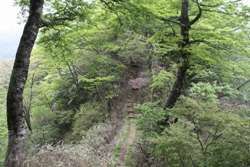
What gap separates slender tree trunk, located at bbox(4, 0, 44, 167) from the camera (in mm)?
3736

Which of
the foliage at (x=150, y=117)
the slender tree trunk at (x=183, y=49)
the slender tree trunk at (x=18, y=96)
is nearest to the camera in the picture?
the slender tree trunk at (x=18, y=96)

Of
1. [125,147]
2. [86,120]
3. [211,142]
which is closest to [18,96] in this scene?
[211,142]

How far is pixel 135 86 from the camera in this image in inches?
596

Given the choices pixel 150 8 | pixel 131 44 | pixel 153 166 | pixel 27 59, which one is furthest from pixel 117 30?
pixel 131 44

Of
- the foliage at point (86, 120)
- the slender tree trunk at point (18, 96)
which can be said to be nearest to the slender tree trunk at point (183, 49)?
the slender tree trunk at point (18, 96)

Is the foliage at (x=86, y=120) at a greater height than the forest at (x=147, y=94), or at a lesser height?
A: lesser

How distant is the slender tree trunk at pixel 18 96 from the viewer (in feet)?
12.3

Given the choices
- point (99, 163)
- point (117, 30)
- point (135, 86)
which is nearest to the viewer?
point (99, 163)

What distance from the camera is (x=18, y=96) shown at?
377 cm

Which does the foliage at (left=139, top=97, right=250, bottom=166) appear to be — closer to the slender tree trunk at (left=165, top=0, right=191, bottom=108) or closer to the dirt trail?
the slender tree trunk at (left=165, top=0, right=191, bottom=108)

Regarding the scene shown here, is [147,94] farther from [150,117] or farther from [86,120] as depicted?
[150,117]

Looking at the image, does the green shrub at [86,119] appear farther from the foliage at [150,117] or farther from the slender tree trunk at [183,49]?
the slender tree trunk at [183,49]

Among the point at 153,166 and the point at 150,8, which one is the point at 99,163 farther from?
the point at 150,8

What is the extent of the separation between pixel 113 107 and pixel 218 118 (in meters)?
10.4
